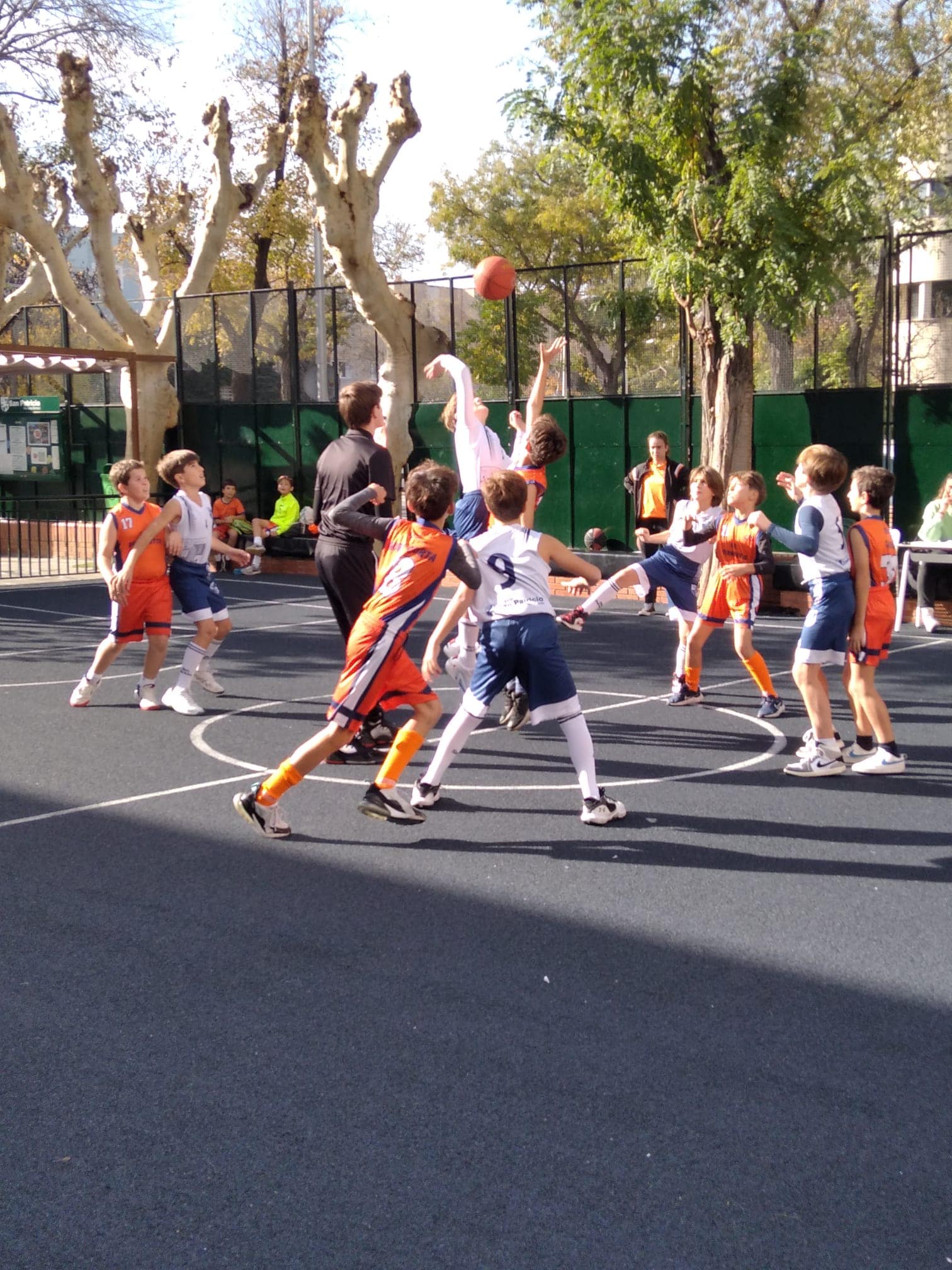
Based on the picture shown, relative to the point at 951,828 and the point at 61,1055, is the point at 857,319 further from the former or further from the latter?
the point at 61,1055

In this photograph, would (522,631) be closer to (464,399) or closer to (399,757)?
(399,757)

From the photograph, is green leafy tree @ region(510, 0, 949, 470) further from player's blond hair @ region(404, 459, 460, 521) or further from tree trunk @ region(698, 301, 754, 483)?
player's blond hair @ region(404, 459, 460, 521)

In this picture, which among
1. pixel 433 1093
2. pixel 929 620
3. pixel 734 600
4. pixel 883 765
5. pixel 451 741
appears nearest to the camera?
pixel 433 1093

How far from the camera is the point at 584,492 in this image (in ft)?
60.4

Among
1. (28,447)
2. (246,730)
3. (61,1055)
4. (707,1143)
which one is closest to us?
(707,1143)

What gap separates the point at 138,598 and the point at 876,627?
16.6 ft

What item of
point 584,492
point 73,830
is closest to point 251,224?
point 584,492

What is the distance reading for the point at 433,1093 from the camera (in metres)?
3.70

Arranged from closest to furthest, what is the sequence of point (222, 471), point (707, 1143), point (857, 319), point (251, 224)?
point (707, 1143), point (857, 319), point (222, 471), point (251, 224)

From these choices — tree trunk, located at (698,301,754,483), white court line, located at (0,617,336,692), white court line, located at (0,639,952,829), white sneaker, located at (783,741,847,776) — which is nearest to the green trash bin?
white court line, located at (0,617,336,692)

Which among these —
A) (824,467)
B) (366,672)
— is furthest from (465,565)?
(824,467)

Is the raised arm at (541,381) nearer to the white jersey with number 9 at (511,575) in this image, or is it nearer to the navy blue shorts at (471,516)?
the navy blue shorts at (471,516)

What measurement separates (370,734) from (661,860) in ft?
8.63

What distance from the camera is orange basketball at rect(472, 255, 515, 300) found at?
33.5ft
